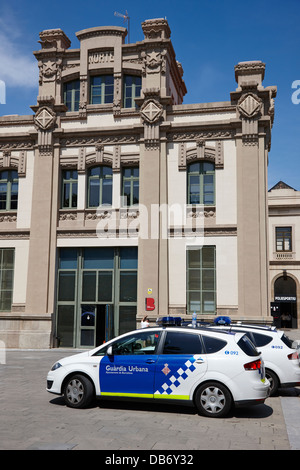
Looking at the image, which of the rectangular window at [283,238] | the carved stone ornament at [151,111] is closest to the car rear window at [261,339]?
the carved stone ornament at [151,111]

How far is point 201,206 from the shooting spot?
21156 mm

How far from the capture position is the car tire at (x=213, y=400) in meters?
8.68

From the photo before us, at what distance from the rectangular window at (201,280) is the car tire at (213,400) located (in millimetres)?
11679

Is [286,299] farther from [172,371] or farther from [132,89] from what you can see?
[172,371]

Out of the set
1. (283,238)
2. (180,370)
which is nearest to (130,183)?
(180,370)

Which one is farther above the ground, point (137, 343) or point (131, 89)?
point (131, 89)

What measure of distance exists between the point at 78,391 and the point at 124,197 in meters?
13.5

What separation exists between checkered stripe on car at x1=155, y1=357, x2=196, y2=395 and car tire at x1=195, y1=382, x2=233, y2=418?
13.8 inches

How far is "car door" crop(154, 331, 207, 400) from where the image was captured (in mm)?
8867

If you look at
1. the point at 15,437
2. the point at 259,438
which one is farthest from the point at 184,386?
the point at 15,437

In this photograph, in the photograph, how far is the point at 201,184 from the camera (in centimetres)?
2141

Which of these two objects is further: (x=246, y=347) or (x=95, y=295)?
(x=95, y=295)

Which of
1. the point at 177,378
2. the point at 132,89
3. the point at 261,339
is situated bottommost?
the point at 177,378

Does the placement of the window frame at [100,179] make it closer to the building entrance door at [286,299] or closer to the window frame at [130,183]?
the window frame at [130,183]
